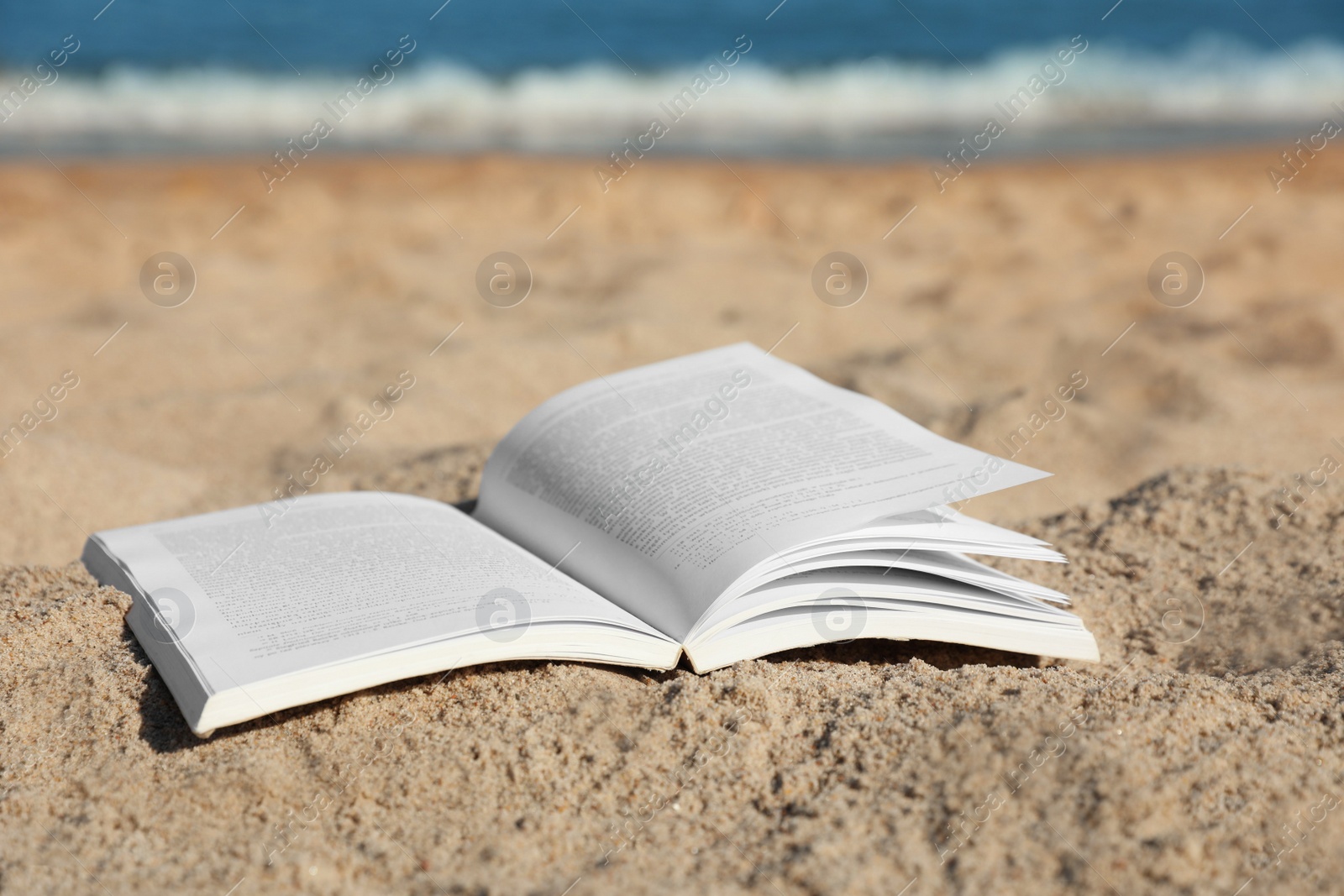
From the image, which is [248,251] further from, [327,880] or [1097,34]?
[1097,34]

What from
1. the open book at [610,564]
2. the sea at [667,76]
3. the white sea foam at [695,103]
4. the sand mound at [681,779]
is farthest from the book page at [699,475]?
the white sea foam at [695,103]

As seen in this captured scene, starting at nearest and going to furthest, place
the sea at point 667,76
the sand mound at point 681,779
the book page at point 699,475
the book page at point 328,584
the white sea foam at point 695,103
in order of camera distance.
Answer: the sand mound at point 681,779 < the book page at point 328,584 < the book page at point 699,475 < the sea at point 667,76 < the white sea foam at point 695,103

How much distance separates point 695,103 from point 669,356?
4074 millimetres

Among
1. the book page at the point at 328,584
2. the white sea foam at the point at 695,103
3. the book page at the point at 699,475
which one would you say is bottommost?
the white sea foam at the point at 695,103

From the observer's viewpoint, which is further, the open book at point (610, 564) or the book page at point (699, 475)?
the book page at point (699, 475)

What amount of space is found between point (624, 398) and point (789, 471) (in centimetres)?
38

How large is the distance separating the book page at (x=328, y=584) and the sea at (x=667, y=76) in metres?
4.06

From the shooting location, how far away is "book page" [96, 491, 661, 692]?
3.86 feet

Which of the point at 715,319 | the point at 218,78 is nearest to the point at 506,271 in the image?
the point at 715,319

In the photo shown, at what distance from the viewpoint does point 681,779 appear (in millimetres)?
1104

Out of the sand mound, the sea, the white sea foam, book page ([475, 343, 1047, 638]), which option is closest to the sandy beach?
the sand mound

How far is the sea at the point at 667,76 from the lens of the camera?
5793mm

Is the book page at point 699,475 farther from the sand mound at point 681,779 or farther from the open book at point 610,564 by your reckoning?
the sand mound at point 681,779

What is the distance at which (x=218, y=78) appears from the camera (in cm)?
652
